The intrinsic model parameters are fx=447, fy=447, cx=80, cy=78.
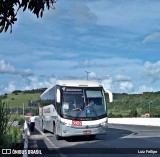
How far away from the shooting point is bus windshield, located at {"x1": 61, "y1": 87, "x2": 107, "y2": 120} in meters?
23.2

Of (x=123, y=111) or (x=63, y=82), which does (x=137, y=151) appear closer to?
(x=63, y=82)

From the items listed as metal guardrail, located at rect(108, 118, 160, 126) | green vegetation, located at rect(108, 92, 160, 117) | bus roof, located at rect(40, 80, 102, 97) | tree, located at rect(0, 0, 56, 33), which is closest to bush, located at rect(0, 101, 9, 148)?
tree, located at rect(0, 0, 56, 33)

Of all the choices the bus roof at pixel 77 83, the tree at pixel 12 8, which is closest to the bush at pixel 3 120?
the tree at pixel 12 8

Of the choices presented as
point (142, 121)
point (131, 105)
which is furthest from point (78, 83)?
point (131, 105)

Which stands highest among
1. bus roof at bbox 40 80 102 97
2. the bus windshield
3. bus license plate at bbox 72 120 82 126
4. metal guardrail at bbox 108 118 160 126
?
bus roof at bbox 40 80 102 97

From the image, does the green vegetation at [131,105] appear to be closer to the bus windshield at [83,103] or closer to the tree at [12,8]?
the bus windshield at [83,103]

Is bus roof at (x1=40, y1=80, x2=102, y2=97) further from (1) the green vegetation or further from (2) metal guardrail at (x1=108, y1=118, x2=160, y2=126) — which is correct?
(1) the green vegetation

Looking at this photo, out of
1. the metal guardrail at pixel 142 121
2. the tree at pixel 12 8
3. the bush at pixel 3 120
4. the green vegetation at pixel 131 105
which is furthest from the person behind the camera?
the green vegetation at pixel 131 105

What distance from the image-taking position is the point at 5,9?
731cm

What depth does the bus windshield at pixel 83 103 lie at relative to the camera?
2319 cm

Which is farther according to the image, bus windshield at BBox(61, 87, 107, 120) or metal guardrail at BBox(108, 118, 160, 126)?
metal guardrail at BBox(108, 118, 160, 126)

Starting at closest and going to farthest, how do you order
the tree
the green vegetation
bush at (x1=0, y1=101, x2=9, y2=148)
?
the tree
bush at (x1=0, y1=101, x2=9, y2=148)
the green vegetation

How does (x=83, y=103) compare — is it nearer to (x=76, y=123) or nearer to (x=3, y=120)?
(x=76, y=123)

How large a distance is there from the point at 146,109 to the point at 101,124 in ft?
214
